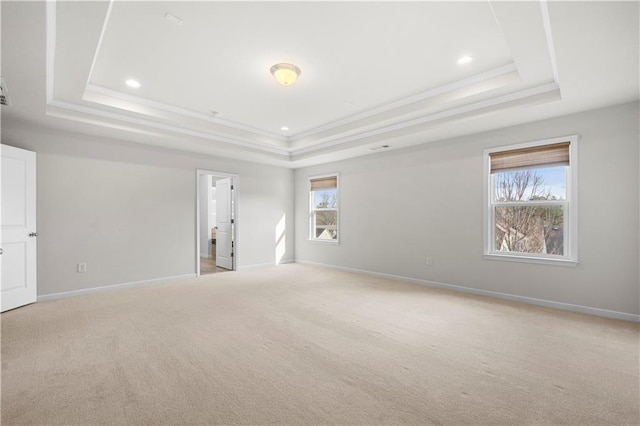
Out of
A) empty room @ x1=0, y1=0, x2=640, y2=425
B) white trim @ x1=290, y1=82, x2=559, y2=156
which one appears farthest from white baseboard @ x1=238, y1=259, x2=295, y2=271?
white trim @ x1=290, y1=82, x2=559, y2=156

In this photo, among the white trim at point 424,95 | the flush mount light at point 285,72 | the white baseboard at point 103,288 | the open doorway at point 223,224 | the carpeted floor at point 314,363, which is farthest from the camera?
the open doorway at point 223,224

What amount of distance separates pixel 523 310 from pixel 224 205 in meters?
5.83

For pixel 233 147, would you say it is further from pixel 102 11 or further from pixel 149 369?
pixel 149 369

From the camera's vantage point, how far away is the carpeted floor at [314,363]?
5.74 feet

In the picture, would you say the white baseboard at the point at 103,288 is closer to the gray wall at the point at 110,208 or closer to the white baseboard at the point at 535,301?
the gray wall at the point at 110,208

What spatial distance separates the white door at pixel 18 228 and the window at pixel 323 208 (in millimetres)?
4751

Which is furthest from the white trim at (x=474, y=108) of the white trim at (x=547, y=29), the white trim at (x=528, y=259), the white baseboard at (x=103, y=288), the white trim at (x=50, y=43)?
the white baseboard at (x=103, y=288)

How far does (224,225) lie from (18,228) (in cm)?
352

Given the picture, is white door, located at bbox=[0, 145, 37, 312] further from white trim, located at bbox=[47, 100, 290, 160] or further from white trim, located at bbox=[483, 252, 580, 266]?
white trim, located at bbox=[483, 252, 580, 266]

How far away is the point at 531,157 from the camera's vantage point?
12.9 ft

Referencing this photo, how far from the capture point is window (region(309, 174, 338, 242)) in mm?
6574

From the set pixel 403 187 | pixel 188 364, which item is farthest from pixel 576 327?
pixel 188 364

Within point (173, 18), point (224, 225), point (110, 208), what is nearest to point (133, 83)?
point (173, 18)

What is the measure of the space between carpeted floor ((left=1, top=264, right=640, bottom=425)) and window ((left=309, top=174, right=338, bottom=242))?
287cm
